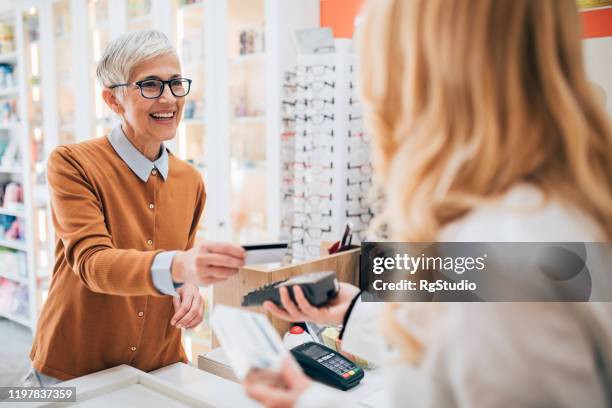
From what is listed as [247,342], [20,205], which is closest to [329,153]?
[247,342]

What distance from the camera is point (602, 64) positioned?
1965mm

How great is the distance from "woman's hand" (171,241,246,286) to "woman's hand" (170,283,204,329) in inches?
18.6

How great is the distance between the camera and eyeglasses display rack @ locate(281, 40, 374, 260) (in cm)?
276

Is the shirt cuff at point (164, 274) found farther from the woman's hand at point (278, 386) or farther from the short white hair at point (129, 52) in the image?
the short white hair at point (129, 52)

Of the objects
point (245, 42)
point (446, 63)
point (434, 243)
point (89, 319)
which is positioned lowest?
point (89, 319)

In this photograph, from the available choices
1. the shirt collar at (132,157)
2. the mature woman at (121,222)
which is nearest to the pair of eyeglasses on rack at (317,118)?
the mature woman at (121,222)

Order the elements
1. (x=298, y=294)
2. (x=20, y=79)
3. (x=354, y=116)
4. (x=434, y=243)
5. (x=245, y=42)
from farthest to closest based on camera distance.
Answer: (x=20, y=79) → (x=245, y=42) → (x=354, y=116) → (x=298, y=294) → (x=434, y=243)

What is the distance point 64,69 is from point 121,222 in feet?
11.5

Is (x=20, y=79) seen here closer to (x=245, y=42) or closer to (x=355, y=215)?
(x=245, y=42)

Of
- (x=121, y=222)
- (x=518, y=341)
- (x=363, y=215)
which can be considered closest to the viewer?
(x=518, y=341)

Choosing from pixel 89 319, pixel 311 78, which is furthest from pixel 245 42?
pixel 89 319

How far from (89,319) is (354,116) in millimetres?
1744

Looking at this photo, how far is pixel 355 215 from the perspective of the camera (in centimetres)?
285

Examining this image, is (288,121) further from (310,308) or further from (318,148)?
(310,308)
